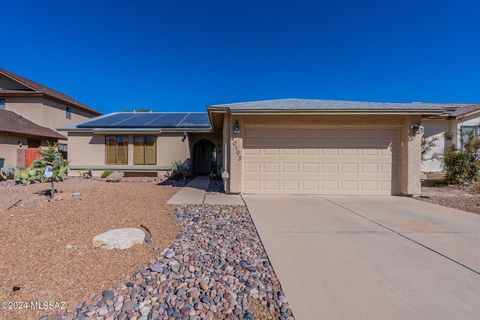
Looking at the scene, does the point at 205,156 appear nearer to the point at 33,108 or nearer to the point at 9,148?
the point at 9,148

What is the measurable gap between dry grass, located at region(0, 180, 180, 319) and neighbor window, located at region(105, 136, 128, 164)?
290 inches

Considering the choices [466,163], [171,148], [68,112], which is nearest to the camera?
[466,163]

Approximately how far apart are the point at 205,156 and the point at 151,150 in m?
3.47

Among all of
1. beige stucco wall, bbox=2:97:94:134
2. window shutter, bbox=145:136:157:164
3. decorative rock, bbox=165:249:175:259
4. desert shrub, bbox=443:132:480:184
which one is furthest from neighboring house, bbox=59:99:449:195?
beige stucco wall, bbox=2:97:94:134

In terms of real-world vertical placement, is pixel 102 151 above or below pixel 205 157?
above

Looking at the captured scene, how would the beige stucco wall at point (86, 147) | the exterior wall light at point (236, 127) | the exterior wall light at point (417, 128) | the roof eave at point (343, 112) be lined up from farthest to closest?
1. the beige stucco wall at point (86, 147)
2. the exterior wall light at point (236, 127)
3. the exterior wall light at point (417, 128)
4. the roof eave at point (343, 112)

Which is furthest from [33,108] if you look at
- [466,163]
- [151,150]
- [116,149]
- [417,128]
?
[466,163]

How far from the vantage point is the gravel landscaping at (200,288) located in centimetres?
221

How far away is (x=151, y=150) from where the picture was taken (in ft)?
43.4

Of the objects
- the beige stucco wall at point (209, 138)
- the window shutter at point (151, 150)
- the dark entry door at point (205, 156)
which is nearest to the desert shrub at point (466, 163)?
the beige stucco wall at point (209, 138)

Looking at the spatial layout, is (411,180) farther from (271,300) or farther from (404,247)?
(271,300)

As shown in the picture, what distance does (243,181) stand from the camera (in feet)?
26.5

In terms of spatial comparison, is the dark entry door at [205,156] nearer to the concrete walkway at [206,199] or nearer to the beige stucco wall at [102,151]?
the beige stucco wall at [102,151]

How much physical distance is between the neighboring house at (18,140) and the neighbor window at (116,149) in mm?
5249
